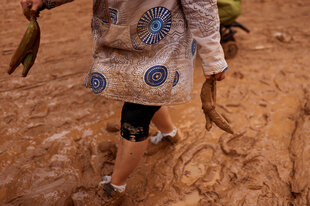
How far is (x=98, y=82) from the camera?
130 cm

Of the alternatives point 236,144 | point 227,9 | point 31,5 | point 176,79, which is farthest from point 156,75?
point 227,9

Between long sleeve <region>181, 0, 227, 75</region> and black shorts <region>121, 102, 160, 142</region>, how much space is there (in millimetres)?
371

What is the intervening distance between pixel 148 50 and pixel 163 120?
73 cm

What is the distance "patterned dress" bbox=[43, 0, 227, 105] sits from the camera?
116cm

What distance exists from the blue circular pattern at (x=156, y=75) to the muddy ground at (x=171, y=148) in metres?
0.87

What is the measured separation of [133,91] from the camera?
4.22ft

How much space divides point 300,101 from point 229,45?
3.46ft

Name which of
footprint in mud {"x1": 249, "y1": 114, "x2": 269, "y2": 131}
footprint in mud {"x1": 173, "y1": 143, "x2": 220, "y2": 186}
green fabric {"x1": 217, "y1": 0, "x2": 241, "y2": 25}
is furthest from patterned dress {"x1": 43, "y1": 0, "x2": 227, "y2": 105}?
green fabric {"x1": 217, "y1": 0, "x2": 241, "y2": 25}

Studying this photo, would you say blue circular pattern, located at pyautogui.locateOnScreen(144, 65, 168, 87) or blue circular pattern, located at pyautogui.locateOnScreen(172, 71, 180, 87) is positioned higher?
blue circular pattern, located at pyautogui.locateOnScreen(144, 65, 168, 87)

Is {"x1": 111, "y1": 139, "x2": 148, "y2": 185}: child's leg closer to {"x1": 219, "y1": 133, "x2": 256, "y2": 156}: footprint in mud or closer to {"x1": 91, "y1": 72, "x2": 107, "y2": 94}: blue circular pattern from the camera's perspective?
{"x1": 91, "y1": 72, "x2": 107, "y2": 94}: blue circular pattern

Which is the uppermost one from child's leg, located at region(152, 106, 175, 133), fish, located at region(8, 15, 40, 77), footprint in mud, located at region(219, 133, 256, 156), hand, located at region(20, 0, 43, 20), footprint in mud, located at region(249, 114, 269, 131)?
hand, located at region(20, 0, 43, 20)

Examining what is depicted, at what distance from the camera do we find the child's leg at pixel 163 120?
179cm

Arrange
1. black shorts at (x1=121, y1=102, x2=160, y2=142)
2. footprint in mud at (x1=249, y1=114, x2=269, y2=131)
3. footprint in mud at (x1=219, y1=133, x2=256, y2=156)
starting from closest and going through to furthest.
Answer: black shorts at (x1=121, y1=102, x2=160, y2=142) < footprint in mud at (x1=219, y1=133, x2=256, y2=156) < footprint in mud at (x1=249, y1=114, x2=269, y2=131)

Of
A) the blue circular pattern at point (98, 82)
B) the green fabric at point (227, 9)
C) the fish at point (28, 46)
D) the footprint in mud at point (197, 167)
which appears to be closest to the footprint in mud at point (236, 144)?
the footprint in mud at point (197, 167)
